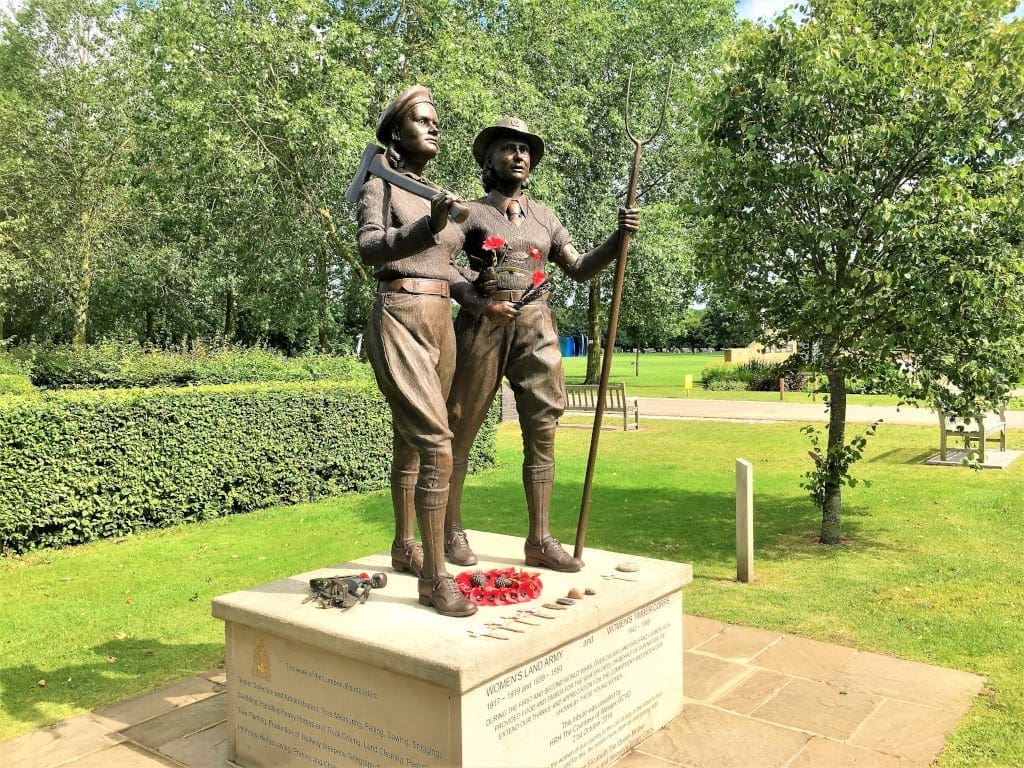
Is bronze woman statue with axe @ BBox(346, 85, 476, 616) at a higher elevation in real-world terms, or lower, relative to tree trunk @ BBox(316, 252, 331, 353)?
lower

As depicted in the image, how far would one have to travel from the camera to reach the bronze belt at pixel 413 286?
4199 mm

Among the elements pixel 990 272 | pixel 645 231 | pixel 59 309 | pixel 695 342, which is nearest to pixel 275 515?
pixel 990 272

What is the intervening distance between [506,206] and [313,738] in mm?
2921

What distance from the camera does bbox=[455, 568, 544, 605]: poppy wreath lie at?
4.14 m

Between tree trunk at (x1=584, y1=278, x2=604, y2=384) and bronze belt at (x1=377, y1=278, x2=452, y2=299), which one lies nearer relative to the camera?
bronze belt at (x1=377, y1=278, x2=452, y2=299)

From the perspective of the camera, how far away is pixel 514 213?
15.2 feet

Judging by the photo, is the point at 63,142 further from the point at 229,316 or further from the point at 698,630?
the point at 698,630

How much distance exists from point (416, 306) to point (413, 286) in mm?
106

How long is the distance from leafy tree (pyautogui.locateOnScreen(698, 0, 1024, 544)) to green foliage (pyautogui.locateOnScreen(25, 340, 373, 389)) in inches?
389

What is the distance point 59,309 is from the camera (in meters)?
28.0

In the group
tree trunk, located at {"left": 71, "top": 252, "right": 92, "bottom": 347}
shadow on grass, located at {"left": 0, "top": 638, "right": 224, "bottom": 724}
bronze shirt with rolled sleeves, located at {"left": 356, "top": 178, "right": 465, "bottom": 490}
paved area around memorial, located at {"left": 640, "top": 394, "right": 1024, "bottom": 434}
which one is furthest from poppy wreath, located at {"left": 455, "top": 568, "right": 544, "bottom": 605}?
tree trunk, located at {"left": 71, "top": 252, "right": 92, "bottom": 347}

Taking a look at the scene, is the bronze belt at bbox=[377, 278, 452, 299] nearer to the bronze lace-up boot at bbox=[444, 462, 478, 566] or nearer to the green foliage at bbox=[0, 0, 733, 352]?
the bronze lace-up boot at bbox=[444, 462, 478, 566]

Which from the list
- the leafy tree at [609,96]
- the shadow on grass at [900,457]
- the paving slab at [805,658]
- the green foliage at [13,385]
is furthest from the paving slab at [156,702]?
the leafy tree at [609,96]

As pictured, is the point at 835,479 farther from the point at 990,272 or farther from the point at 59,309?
the point at 59,309
